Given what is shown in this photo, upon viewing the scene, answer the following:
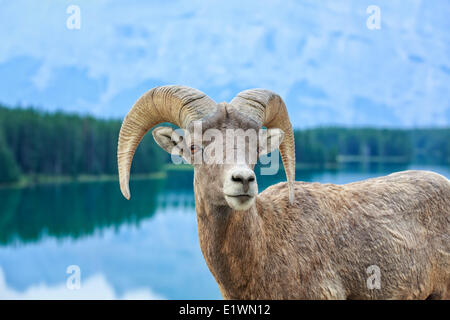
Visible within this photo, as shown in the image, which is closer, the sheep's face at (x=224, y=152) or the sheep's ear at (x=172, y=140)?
the sheep's face at (x=224, y=152)

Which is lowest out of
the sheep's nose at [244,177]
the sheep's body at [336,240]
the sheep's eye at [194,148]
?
the sheep's body at [336,240]

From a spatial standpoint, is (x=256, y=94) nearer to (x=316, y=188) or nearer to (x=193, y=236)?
(x=316, y=188)

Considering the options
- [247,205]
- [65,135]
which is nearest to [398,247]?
[247,205]

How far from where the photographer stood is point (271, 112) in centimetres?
525

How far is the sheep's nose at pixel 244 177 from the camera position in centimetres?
405

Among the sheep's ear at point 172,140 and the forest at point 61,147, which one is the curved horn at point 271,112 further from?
the forest at point 61,147

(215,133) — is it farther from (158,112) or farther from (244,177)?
(158,112)

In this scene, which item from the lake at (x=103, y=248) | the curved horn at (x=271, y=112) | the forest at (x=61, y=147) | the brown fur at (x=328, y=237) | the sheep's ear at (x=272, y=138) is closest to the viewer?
the brown fur at (x=328, y=237)

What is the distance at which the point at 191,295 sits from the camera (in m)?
26.2

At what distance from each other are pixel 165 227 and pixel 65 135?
93.2ft

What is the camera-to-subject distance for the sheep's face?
4.14 metres

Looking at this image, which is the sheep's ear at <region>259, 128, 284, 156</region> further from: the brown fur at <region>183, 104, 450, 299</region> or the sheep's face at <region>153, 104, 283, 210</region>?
the brown fur at <region>183, 104, 450, 299</region>

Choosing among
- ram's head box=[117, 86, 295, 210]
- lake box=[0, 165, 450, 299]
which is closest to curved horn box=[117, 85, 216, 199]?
ram's head box=[117, 86, 295, 210]

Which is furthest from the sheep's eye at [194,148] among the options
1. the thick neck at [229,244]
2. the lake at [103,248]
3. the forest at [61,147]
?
the forest at [61,147]
